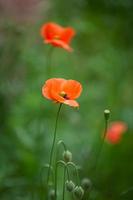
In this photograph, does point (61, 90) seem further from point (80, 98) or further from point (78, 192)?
point (80, 98)

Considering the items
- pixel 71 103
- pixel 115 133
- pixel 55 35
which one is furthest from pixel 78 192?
pixel 115 133

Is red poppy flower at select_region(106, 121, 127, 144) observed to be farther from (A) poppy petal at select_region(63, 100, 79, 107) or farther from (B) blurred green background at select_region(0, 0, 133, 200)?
(A) poppy petal at select_region(63, 100, 79, 107)

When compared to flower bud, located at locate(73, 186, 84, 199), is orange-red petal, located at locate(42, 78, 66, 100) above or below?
above

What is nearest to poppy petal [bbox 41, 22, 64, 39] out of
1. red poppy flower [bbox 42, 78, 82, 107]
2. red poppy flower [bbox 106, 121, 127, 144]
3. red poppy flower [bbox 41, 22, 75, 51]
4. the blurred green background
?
red poppy flower [bbox 41, 22, 75, 51]

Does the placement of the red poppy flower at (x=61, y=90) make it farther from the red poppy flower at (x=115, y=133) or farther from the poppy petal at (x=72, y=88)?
the red poppy flower at (x=115, y=133)

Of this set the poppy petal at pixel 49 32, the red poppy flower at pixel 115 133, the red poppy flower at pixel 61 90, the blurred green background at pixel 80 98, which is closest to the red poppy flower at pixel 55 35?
the poppy petal at pixel 49 32

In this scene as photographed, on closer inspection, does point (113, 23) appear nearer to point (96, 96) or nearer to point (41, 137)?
point (96, 96)
